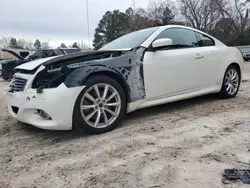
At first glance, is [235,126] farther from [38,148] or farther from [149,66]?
[38,148]

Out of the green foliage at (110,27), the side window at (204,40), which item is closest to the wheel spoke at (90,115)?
the side window at (204,40)

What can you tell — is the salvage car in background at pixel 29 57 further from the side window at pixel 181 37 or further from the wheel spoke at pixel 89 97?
the wheel spoke at pixel 89 97

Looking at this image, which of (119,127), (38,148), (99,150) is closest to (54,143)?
(38,148)

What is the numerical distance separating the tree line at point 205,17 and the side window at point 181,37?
27.6 m

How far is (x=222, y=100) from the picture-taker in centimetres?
486

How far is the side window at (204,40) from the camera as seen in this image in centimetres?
456

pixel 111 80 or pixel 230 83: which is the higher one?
pixel 111 80

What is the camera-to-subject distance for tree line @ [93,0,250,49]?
3350 centimetres

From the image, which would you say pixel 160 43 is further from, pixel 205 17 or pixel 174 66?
pixel 205 17

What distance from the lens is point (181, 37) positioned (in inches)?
169

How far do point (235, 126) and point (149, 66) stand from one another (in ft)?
4.43

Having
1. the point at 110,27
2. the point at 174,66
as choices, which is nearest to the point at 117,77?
the point at 174,66

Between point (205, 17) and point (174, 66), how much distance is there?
35.8 metres

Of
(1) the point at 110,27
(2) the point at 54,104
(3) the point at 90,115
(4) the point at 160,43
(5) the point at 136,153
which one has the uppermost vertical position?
(1) the point at 110,27
